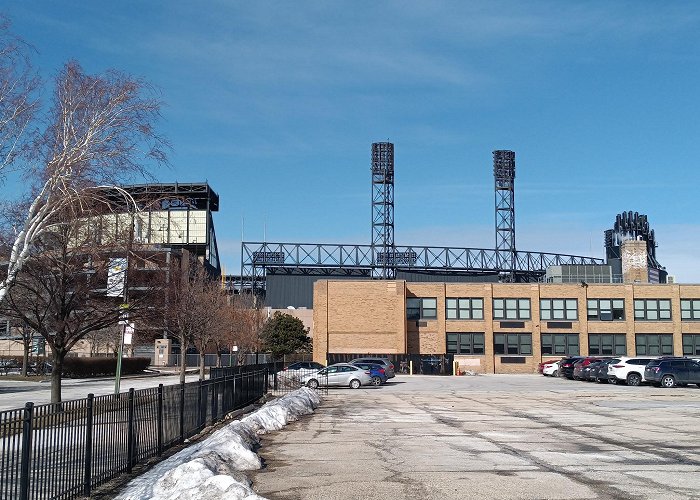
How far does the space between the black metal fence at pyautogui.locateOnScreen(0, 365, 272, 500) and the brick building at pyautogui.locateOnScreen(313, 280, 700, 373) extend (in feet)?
160

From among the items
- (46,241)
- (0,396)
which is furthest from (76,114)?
(0,396)

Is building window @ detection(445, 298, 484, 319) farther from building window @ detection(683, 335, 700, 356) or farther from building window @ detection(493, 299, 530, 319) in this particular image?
building window @ detection(683, 335, 700, 356)

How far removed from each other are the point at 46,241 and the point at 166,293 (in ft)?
16.7

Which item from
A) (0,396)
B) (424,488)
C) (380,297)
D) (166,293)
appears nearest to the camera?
(424,488)

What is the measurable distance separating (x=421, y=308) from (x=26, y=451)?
60429 millimetres

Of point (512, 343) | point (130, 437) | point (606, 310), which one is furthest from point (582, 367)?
point (130, 437)

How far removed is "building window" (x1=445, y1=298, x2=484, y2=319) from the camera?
67.6 metres

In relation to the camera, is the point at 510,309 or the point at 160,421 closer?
the point at 160,421

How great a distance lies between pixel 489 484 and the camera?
436 inches

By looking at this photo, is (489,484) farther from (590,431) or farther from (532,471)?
(590,431)

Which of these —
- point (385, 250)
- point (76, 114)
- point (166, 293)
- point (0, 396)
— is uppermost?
point (385, 250)

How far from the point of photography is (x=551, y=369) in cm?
5712

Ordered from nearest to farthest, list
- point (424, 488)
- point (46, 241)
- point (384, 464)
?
point (424, 488), point (384, 464), point (46, 241)

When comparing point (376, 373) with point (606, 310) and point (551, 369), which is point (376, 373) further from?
point (606, 310)
